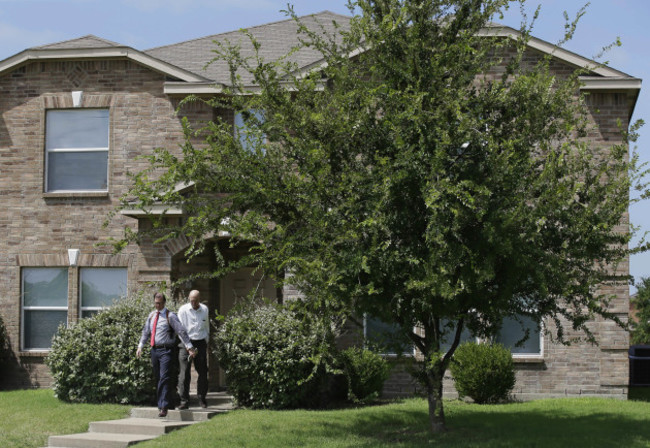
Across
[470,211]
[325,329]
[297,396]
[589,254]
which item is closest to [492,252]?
[470,211]

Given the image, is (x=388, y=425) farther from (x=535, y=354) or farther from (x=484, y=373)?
(x=535, y=354)

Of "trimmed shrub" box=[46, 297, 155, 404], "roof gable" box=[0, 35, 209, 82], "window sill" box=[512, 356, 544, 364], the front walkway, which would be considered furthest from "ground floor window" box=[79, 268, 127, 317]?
"window sill" box=[512, 356, 544, 364]

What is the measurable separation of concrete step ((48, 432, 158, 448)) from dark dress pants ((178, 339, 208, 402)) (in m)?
1.34

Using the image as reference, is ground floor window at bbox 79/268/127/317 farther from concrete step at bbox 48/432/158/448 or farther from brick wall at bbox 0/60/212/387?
concrete step at bbox 48/432/158/448

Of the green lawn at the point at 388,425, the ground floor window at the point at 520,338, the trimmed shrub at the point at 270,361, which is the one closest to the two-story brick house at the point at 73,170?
the green lawn at the point at 388,425

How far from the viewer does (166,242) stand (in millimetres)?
15711

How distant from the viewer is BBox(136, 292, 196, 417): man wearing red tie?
12.7 m

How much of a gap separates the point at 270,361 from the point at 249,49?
29.6ft

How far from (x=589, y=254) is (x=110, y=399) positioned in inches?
333

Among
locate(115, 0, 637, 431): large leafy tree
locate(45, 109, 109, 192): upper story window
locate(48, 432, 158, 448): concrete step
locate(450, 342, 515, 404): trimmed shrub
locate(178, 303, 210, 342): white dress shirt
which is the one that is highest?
locate(45, 109, 109, 192): upper story window

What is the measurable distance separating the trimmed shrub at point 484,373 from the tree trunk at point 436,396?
3.25 m

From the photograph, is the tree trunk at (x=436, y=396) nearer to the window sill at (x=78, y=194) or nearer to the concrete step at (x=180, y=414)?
the concrete step at (x=180, y=414)

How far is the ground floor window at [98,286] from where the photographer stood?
56.2 ft

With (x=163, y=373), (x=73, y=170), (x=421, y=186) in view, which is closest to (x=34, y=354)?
(x=73, y=170)
